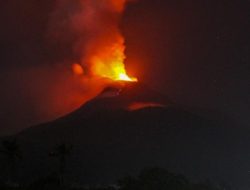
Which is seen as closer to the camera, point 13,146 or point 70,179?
point 13,146

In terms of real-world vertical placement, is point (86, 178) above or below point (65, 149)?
above

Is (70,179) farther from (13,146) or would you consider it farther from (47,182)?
(47,182)

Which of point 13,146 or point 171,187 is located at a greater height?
point 13,146

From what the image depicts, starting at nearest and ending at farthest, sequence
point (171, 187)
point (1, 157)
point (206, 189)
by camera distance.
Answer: point (171, 187)
point (206, 189)
point (1, 157)

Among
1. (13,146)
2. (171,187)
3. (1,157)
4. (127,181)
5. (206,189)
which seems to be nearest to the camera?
(171,187)

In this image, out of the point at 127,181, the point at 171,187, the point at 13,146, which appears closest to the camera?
the point at 171,187

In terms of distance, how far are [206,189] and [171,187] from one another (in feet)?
51.4

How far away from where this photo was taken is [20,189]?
85.2m

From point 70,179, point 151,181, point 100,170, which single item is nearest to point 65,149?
point 151,181

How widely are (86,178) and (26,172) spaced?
18.2 m

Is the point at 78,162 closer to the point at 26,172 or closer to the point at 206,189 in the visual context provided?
the point at 26,172

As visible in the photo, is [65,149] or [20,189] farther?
[65,149]

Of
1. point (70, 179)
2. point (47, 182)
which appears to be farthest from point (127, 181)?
point (70, 179)

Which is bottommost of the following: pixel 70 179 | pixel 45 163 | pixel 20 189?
pixel 20 189
